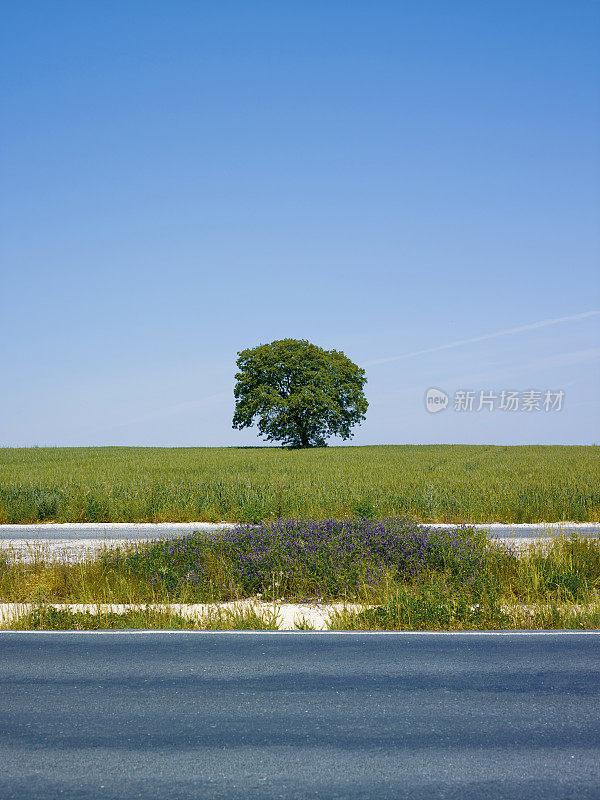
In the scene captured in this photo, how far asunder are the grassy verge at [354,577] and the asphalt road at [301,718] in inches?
42.4

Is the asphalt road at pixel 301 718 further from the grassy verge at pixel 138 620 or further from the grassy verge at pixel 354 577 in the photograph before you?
the grassy verge at pixel 354 577

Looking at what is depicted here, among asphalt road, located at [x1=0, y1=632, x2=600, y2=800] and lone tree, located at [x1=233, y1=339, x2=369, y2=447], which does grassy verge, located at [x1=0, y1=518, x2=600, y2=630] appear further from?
lone tree, located at [x1=233, y1=339, x2=369, y2=447]

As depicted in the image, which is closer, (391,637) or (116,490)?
(391,637)

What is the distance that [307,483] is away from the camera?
A: 23.8 metres

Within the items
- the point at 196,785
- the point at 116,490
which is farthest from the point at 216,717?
the point at 116,490

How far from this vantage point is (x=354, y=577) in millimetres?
9742

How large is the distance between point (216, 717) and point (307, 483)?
18901 millimetres

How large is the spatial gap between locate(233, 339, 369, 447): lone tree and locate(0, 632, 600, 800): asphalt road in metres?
59.2

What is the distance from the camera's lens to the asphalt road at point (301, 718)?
3957 millimetres

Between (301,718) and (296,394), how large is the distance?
61783 millimetres

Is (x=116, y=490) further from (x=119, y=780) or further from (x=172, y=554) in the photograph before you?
(x=119, y=780)

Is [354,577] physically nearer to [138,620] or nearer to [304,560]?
[304,560]

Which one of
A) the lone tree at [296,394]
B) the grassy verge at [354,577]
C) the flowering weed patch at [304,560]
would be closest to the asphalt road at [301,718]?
the grassy verge at [354,577]

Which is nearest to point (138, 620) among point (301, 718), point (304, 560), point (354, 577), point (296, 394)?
point (304, 560)
